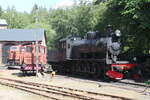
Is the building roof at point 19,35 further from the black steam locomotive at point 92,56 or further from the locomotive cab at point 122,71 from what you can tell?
the locomotive cab at point 122,71

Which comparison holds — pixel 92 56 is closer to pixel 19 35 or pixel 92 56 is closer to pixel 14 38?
pixel 14 38

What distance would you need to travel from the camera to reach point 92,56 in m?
25.5

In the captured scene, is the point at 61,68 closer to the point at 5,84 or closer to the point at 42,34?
the point at 5,84

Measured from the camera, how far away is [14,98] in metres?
15.5

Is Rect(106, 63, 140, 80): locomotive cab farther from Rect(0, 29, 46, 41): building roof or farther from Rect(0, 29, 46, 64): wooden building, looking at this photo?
Rect(0, 29, 46, 41): building roof

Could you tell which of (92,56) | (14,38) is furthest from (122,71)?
(14,38)

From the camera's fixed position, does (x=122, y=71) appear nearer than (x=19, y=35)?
Yes

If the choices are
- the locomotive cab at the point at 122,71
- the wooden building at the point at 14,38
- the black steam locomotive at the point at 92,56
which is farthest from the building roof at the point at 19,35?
the locomotive cab at the point at 122,71

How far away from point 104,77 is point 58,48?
7.81 metres

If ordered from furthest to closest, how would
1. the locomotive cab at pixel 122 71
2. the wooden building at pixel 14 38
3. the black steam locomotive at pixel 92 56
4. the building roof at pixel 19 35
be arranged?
1. the building roof at pixel 19 35
2. the wooden building at pixel 14 38
3. the black steam locomotive at pixel 92 56
4. the locomotive cab at pixel 122 71

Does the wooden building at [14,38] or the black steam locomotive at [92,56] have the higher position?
the wooden building at [14,38]

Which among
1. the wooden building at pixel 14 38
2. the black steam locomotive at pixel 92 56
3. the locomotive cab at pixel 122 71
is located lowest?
the locomotive cab at pixel 122 71

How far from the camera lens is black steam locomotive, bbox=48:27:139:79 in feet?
74.9

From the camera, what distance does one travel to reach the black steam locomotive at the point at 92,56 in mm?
22828
